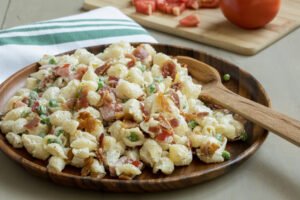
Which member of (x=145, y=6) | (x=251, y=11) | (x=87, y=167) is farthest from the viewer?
(x=145, y=6)

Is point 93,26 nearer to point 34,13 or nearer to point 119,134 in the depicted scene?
point 34,13

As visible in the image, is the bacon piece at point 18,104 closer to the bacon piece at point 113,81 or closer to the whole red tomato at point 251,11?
the bacon piece at point 113,81

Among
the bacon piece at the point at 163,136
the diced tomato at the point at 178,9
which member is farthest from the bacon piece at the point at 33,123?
the diced tomato at the point at 178,9

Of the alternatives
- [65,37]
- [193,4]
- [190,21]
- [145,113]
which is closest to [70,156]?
[145,113]

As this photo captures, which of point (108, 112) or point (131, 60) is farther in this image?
point (131, 60)

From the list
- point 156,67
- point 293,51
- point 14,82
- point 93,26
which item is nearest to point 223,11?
point 293,51

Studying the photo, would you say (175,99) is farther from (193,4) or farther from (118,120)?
(193,4)
